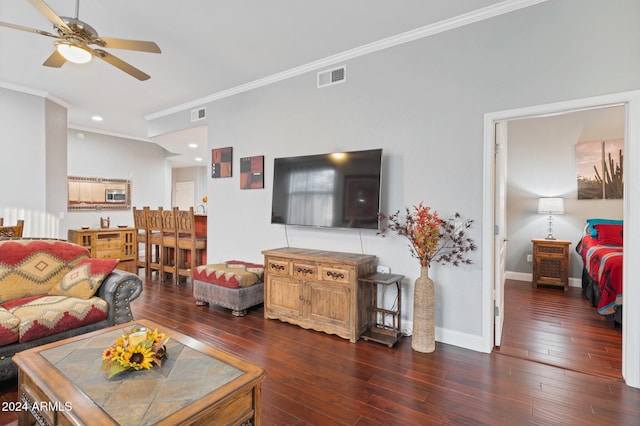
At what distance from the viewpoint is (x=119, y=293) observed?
275 cm

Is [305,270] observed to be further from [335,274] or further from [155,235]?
[155,235]

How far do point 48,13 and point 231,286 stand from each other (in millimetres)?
2844

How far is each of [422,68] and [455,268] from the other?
78.3 inches

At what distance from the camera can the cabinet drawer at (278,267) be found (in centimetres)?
347

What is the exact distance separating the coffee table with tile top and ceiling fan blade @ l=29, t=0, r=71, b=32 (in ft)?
6.79

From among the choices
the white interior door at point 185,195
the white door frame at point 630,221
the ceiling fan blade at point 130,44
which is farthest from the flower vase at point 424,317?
the white interior door at point 185,195

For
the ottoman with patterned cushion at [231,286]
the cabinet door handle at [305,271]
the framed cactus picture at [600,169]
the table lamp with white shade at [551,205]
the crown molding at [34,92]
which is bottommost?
the ottoman with patterned cushion at [231,286]

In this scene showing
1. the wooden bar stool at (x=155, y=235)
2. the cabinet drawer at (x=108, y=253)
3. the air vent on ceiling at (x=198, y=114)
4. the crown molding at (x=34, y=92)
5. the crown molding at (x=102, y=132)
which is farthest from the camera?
the crown molding at (x=102, y=132)

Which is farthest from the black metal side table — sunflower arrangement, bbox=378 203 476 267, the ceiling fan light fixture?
the ceiling fan light fixture

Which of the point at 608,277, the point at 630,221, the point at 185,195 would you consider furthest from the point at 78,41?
the point at 185,195

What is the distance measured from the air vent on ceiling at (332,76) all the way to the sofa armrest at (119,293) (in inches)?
115

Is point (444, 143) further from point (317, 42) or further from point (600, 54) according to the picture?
point (317, 42)

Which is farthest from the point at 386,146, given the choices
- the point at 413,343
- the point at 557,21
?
the point at 413,343

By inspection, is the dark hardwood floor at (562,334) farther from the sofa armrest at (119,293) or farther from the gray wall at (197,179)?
the gray wall at (197,179)
